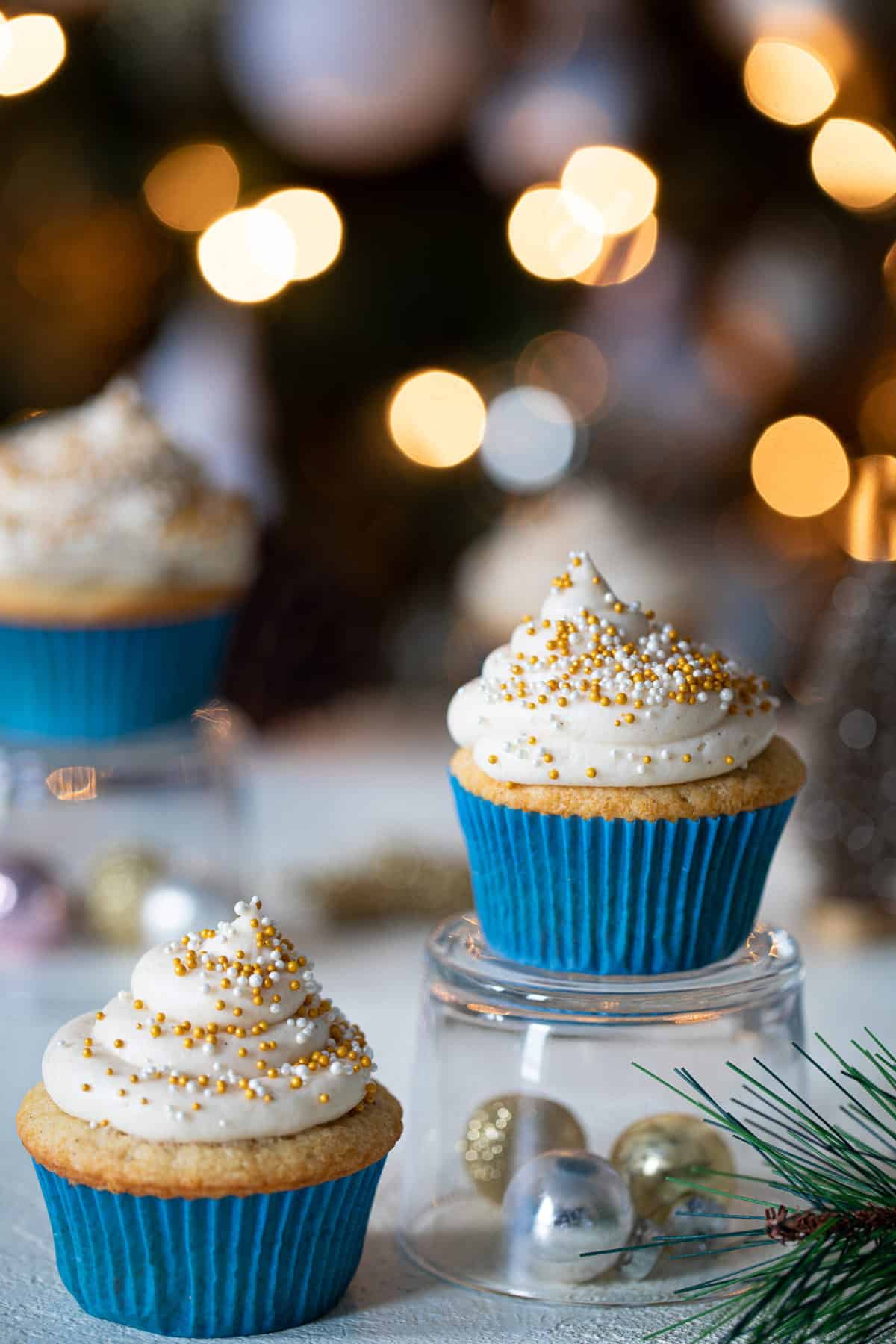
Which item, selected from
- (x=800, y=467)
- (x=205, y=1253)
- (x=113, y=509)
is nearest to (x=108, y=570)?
(x=113, y=509)

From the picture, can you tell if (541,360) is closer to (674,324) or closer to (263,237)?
(674,324)

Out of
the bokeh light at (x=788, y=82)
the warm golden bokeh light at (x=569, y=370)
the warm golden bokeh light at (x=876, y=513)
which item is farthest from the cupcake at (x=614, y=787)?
the warm golden bokeh light at (x=569, y=370)

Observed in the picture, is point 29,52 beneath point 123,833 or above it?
above

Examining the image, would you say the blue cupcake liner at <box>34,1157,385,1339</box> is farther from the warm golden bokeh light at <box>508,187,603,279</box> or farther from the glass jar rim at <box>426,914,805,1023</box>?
the warm golden bokeh light at <box>508,187,603,279</box>

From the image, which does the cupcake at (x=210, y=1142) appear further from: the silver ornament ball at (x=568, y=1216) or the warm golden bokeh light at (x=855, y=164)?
the warm golden bokeh light at (x=855, y=164)

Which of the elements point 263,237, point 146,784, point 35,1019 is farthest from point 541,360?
point 35,1019

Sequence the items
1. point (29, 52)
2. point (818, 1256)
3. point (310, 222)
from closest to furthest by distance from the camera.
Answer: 1. point (818, 1256)
2. point (29, 52)
3. point (310, 222)

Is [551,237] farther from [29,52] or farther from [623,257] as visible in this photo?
[29,52]
